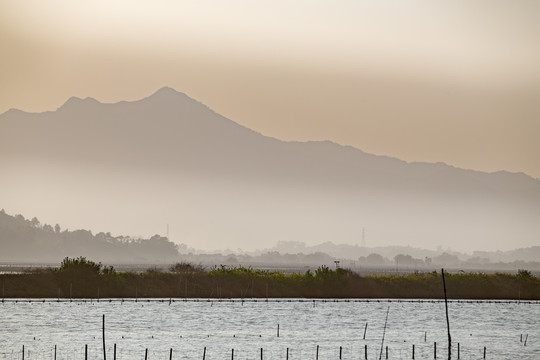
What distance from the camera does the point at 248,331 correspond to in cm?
15112

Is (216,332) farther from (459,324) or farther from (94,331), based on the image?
(459,324)

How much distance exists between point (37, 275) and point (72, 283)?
701cm

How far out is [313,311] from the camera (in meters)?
189

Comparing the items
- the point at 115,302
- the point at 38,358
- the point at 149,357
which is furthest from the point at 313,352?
the point at 115,302

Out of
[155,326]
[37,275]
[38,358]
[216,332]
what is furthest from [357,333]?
[37,275]

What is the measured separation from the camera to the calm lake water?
12325 centimetres

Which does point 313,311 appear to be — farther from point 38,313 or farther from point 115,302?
point 38,313

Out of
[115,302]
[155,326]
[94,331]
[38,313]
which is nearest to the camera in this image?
[94,331]

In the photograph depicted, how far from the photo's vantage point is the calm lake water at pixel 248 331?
12325cm

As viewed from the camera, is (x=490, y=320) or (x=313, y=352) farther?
(x=490, y=320)

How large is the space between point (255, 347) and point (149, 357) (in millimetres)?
17279

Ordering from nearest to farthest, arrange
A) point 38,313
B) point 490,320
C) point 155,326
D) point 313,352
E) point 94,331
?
point 313,352
point 94,331
point 155,326
point 38,313
point 490,320

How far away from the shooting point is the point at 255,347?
420ft

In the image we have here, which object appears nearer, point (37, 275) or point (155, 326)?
point (155, 326)
